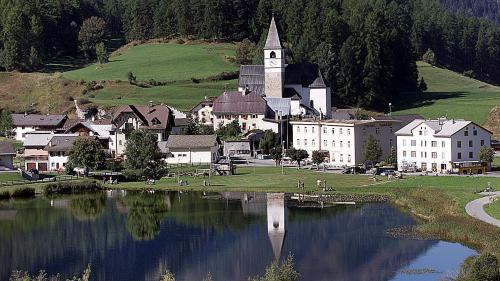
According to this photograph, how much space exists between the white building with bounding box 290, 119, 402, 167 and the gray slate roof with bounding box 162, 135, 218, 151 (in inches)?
290

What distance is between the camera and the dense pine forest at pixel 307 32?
317 ft

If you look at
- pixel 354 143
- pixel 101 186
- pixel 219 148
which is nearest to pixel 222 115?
pixel 219 148

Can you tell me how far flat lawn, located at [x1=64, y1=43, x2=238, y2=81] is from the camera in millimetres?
104125

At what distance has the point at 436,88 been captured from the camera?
373 feet

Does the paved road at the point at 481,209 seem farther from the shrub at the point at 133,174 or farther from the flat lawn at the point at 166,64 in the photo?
the flat lawn at the point at 166,64

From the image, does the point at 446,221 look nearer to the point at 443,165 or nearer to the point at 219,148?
the point at 443,165

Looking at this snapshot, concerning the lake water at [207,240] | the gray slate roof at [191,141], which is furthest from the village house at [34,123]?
the lake water at [207,240]

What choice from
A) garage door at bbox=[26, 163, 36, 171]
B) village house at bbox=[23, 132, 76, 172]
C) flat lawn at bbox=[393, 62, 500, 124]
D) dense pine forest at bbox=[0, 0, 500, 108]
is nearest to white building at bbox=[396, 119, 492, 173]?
flat lawn at bbox=[393, 62, 500, 124]

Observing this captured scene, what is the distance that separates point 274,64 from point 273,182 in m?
24.8

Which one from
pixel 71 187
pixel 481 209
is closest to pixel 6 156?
pixel 71 187

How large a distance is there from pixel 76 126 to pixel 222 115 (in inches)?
479

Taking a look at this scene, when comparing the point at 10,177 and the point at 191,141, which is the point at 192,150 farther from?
the point at 10,177

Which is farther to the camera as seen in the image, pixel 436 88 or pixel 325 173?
pixel 436 88

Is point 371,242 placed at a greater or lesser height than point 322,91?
lesser
